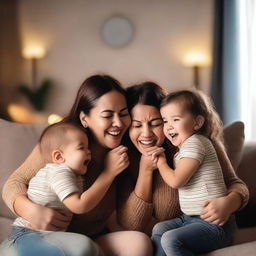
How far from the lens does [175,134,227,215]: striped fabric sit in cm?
156

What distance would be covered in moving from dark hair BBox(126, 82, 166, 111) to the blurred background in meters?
3.15

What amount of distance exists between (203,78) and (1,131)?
3.29 meters

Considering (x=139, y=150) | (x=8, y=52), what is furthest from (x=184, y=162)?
(x=8, y=52)

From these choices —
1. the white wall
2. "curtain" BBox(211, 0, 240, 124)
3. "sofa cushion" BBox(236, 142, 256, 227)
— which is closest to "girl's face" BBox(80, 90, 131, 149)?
"sofa cushion" BBox(236, 142, 256, 227)

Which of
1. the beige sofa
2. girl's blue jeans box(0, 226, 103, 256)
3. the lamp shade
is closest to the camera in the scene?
girl's blue jeans box(0, 226, 103, 256)

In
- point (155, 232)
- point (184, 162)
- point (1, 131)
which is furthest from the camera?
point (1, 131)

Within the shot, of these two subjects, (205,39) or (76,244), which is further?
(205,39)

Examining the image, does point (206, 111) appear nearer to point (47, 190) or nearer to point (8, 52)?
point (47, 190)

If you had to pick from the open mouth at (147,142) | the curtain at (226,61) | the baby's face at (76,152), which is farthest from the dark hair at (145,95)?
the curtain at (226,61)

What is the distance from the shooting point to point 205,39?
493 cm

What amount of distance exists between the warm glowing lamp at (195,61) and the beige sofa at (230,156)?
8.92ft

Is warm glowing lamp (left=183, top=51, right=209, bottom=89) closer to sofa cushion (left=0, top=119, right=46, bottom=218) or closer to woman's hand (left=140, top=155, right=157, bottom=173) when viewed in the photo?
sofa cushion (left=0, top=119, right=46, bottom=218)

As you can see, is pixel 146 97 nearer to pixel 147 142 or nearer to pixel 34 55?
pixel 147 142

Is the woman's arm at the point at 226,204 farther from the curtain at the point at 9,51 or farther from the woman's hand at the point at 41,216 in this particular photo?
the curtain at the point at 9,51
